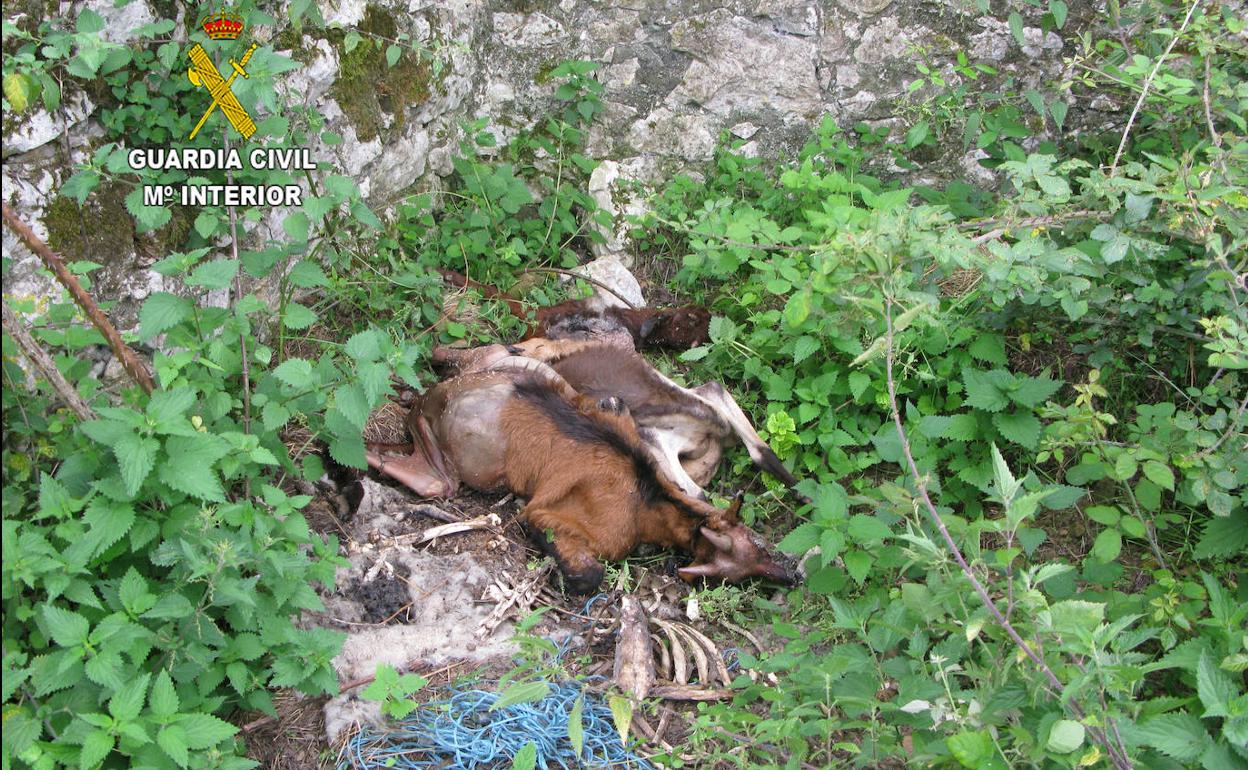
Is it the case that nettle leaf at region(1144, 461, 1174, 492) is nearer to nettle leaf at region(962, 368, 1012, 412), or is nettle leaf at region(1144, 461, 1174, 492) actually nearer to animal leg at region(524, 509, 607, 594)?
nettle leaf at region(962, 368, 1012, 412)

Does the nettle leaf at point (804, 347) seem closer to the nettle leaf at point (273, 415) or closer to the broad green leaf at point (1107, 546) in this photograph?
the broad green leaf at point (1107, 546)

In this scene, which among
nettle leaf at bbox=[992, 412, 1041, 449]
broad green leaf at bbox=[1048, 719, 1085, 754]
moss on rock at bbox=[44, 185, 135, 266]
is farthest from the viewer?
nettle leaf at bbox=[992, 412, 1041, 449]

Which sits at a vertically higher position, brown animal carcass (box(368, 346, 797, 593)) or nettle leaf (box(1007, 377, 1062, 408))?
nettle leaf (box(1007, 377, 1062, 408))

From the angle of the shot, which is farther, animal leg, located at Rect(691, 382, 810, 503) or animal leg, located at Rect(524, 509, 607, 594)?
animal leg, located at Rect(691, 382, 810, 503)

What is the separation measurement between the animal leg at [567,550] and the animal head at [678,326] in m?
1.50

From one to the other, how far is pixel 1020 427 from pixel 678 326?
6.65 ft

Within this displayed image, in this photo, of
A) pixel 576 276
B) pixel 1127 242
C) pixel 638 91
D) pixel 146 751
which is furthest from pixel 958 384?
pixel 146 751

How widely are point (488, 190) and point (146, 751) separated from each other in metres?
3.59

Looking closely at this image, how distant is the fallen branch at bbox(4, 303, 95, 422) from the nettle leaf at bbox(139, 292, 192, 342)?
0.28 metres

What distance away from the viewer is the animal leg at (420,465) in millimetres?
4566

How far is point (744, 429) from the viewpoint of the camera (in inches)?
193

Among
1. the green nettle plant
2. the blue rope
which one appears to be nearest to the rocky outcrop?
the green nettle plant

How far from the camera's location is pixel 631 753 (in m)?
3.41

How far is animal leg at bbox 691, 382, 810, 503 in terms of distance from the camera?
15.7 ft
